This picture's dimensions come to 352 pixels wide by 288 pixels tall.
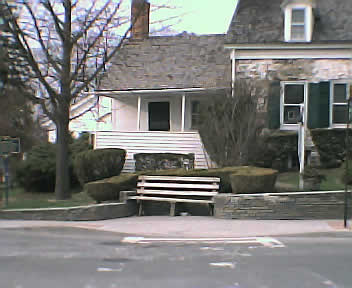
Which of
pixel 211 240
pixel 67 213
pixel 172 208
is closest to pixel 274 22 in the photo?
pixel 172 208

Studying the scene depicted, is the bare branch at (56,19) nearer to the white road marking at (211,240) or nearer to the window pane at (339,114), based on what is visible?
the white road marking at (211,240)

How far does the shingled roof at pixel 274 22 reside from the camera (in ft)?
58.3

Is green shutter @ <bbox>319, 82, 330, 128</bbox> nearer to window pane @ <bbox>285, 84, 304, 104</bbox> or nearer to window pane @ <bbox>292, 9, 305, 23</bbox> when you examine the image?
window pane @ <bbox>285, 84, 304, 104</bbox>

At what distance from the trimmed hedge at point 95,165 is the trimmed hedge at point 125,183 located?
212 centimetres

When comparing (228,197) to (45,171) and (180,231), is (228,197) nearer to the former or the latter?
(180,231)

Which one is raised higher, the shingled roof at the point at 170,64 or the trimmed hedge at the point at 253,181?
the shingled roof at the point at 170,64

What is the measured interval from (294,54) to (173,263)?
1296 centimetres

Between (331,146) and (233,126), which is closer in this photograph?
(233,126)

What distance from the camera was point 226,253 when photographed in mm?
7863

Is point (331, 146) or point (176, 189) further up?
point (331, 146)

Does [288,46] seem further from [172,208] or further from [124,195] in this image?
[124,195]

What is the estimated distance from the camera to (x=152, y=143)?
59.4ft

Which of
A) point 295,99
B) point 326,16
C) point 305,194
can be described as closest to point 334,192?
point 305,194

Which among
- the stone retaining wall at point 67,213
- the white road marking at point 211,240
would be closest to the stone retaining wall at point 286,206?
the white road marking at point 211,240
